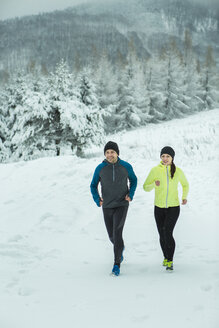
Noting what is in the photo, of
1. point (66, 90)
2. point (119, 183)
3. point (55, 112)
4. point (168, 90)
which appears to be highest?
point (168, 90)

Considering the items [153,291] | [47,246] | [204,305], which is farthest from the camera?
[47,246]

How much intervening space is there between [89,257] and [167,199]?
2.01 metres

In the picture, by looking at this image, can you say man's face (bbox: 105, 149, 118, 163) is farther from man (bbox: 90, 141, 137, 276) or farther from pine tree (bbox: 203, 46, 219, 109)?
pine tree (bbox: 203, 46, 219, 109)

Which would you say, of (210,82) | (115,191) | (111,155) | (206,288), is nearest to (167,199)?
(115,191)

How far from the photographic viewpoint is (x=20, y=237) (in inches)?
254

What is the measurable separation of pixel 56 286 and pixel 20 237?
2.90 m

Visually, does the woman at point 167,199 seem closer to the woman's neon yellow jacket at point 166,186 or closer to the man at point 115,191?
the woman's neon yellow jacket at point 166,186

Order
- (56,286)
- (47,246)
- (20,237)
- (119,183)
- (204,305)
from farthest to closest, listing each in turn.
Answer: (20,237) < (47,246) < (119,183) < (56,286) < (204,305)

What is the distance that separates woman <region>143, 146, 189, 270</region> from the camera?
14.5 feet

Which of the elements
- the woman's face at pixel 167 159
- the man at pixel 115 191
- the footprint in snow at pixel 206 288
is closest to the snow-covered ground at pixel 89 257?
→ the footprint in snow at pixel 206 288

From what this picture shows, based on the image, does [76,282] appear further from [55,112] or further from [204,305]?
[55,112]

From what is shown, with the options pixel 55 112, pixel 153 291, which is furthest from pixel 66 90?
pixel 153 291

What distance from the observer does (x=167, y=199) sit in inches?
175

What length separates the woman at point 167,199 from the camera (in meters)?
4.43
